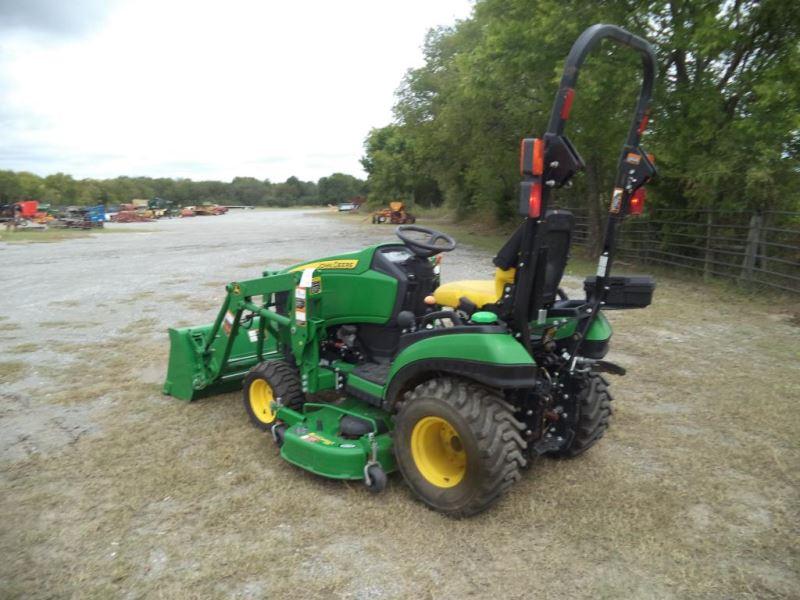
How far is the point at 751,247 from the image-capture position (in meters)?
10.8

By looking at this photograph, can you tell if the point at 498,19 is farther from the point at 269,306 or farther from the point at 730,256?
the point at 269,306

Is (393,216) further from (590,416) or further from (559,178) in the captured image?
(559,178)

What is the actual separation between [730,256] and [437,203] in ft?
129

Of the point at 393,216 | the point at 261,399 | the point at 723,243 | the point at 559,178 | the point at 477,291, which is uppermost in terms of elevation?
the point at 559,178

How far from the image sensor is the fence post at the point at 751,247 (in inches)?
423

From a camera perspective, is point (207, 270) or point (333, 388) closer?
point (333, 388)

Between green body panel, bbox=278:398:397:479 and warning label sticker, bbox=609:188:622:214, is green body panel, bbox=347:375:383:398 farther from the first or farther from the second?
warning label sticker, bbox=609:188:622:214

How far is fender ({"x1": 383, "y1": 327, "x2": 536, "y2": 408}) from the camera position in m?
3.10

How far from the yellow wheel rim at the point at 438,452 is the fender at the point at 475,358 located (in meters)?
0.32

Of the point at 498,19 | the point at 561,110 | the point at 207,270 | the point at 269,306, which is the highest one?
the point at 498,19

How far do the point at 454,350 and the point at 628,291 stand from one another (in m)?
1.27

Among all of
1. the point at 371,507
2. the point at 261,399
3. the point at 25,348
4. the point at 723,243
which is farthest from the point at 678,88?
the point at 25,348

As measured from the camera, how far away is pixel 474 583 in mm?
2857

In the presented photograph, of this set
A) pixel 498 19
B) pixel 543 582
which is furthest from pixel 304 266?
pixel 498 19
